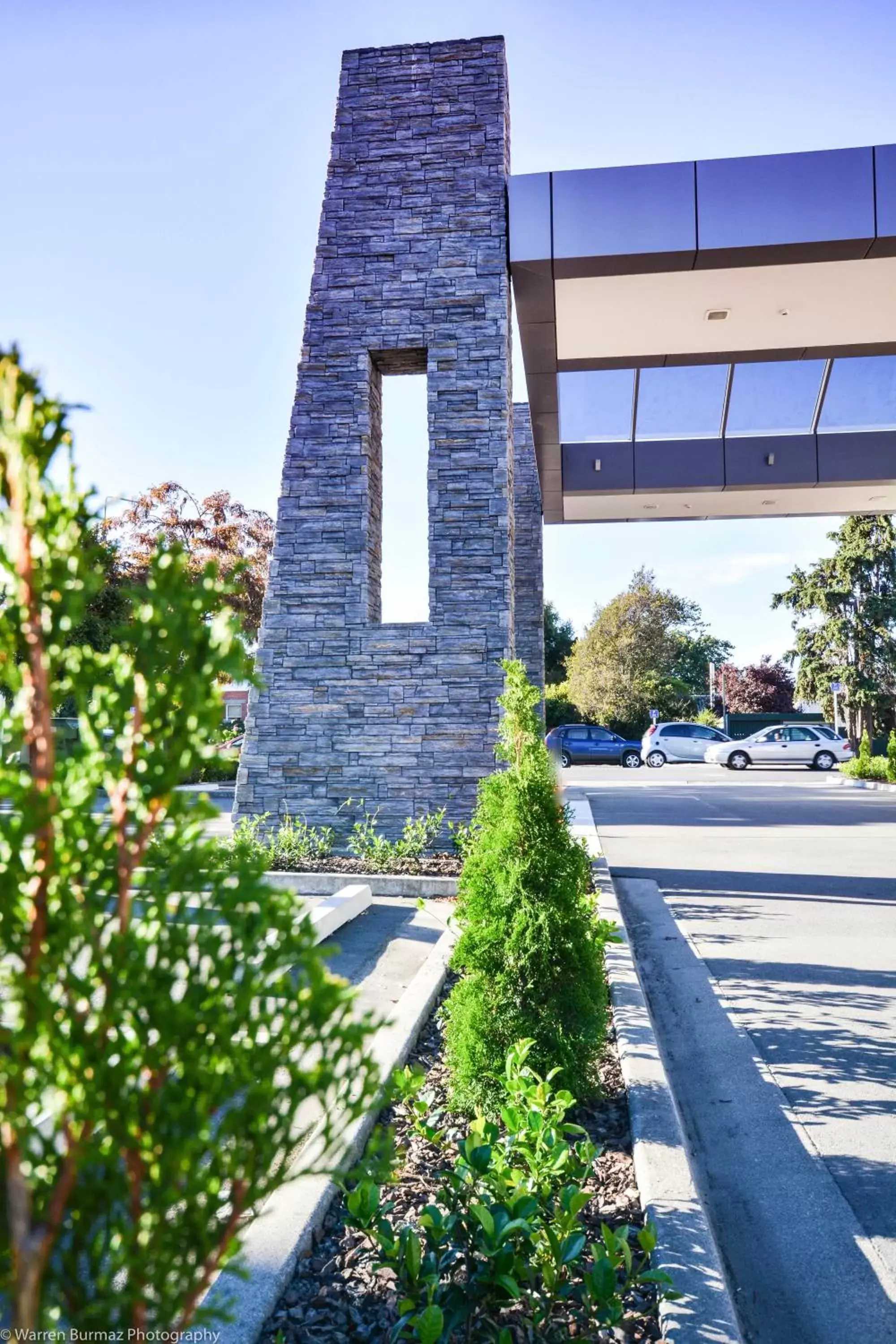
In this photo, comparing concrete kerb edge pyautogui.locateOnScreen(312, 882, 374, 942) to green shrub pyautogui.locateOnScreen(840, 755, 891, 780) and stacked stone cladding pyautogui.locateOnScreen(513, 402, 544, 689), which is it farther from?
green shrub pyautogui.locateOnScreen(840, 755, 891, 780)

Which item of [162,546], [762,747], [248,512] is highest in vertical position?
[248,512]

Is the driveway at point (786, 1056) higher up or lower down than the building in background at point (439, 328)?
lower down

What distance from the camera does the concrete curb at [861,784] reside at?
66.7 feet

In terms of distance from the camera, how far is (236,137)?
834 cm

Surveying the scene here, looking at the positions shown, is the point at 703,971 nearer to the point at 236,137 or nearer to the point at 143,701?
the point at 143,701

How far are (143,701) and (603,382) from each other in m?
13.1

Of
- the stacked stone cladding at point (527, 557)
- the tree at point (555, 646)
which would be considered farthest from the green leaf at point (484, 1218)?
the tree at point (555, 646)

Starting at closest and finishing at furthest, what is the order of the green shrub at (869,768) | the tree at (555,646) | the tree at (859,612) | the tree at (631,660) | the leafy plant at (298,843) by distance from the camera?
the leafy plant at (298,843), the green shrub at (869,768), the tree at (859,612), the tree at (631,660), the tree at (555,646)

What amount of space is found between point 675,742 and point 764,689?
2335 cm

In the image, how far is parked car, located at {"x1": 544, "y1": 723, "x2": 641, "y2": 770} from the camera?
31.2 metres

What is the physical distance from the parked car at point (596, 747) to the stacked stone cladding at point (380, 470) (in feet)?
76.8

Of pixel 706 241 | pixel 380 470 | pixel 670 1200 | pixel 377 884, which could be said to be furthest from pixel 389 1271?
pixel 706 241

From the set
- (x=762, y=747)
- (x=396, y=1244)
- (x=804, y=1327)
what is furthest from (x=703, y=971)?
(x=762, y=747)

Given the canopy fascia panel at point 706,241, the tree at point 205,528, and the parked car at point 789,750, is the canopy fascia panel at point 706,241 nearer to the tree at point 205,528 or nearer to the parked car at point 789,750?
the tree at point 205,528
